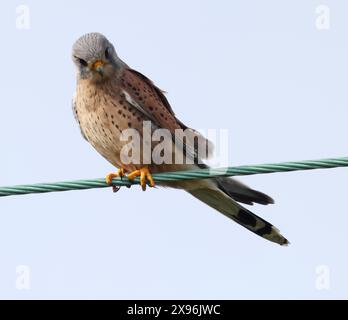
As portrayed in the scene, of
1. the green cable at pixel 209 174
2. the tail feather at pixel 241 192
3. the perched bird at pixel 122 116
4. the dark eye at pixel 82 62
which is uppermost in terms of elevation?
the dark eye at pixel 82 62

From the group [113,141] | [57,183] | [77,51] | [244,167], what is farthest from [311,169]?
[77,51]

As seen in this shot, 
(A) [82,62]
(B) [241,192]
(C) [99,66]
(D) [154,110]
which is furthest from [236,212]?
(A) [82,62]

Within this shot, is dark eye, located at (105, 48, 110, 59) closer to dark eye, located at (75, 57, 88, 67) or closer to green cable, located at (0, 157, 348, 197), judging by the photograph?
dark eye, located at (75, 57, 88, 67)

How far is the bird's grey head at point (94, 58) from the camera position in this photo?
6.80 metres

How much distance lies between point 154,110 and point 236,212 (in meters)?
1.10

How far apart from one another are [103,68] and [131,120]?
47 centimetres

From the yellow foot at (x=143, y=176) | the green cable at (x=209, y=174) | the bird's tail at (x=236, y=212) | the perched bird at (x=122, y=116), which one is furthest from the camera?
the bird's tail at (x=236, y=212)

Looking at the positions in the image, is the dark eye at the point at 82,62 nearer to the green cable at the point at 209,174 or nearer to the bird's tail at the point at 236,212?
the bird's tail at the point at 236,212

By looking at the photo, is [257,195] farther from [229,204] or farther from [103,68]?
[103,68]

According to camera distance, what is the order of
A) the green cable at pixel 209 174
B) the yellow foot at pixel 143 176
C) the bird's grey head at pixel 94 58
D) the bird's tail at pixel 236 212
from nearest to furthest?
the green cable at pixel 209 174
the yellow foot at pixel 143 176
the bird's grey head at pixel 94 58
the bird's tail at pixel 236 212

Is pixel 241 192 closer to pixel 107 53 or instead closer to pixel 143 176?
pixel 143 176

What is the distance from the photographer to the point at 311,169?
16.6ft

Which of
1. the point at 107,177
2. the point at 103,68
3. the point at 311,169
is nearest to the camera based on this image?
the point at 311,169

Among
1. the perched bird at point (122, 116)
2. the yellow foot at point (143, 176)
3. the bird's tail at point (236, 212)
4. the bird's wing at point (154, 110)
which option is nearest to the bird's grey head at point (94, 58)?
the perched bird at point (122, 116)
